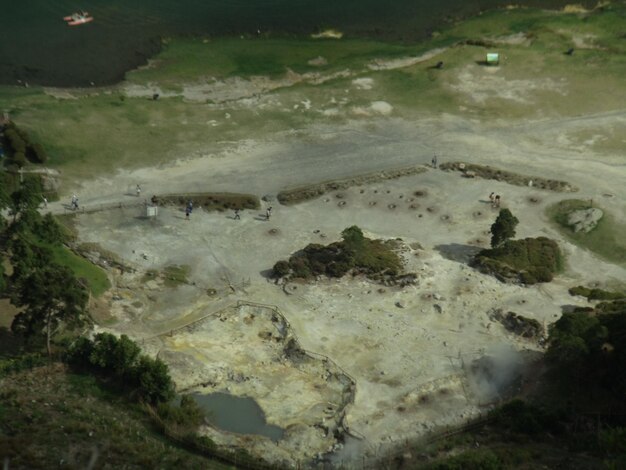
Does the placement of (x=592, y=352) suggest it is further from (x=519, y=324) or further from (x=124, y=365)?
(x=124, y=365)

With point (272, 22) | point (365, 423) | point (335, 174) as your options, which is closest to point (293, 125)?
point (335, 174)

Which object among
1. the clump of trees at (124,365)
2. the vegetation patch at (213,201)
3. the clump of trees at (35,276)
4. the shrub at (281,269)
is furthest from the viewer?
the vegetation patch at (213,201)

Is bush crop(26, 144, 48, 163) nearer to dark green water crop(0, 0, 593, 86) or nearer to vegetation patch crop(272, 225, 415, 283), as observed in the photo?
dark green water crop(0, 0, 593, 86)

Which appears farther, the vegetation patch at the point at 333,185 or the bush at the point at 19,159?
the vegetation patch at the point at 333,185

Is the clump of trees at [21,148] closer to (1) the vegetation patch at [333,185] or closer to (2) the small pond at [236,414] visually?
(1) the vegetation patch at [333,185]

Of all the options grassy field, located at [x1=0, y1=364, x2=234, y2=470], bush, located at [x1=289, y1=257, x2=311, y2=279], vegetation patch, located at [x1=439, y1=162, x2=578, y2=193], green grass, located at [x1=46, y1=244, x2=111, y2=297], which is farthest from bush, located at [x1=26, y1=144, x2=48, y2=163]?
vegetation patch, located at [x1=439, y1=162, x2=578, y2=193]

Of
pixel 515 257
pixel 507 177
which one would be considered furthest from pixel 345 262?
pixel 507 177

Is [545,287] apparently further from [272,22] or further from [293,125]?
[272,22]

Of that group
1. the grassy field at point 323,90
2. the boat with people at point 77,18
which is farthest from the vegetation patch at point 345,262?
the boat with people at point 77,18
